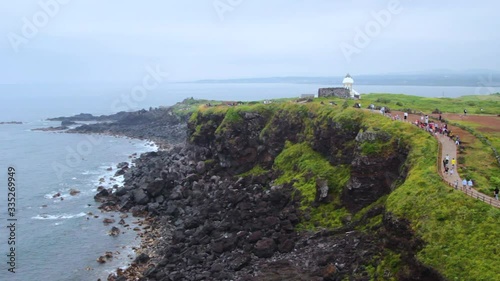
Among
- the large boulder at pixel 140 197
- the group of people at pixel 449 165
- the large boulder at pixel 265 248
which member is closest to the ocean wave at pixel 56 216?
the large boulder at pixel 140 197

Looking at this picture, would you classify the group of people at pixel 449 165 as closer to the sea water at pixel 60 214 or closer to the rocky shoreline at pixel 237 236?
the rocky shoreline at pixel 237 236

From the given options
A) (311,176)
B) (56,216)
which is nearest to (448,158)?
(311,176)

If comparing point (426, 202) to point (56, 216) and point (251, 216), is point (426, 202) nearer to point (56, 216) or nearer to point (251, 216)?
point (251, 216)

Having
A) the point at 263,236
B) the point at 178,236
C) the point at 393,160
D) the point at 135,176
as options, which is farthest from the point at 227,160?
the point at 393,160

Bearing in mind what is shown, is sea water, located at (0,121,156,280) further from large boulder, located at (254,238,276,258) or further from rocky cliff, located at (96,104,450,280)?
large boulder, located at (254,238,276,258)

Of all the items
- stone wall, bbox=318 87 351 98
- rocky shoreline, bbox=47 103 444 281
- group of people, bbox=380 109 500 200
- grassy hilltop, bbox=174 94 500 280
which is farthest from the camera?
stone wall, bbox=318 87 351 98

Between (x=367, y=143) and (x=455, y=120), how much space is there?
17.9 metres

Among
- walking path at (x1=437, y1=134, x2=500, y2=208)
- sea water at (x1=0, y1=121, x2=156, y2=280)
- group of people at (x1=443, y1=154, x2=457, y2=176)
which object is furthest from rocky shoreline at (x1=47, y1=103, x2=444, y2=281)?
group of people at (x1=443, y1=154, x2=457, y2=176)

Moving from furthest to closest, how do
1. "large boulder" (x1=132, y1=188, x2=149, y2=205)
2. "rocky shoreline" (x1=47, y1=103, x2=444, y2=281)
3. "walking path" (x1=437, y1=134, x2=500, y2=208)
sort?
"large boulder" (x1=132, y1=188, x2=149, y2=205), "rocky shoreline" (x1=47, y1=103, x2=444, y2=281), "walking path" (x1=437, y1=134, x2=500, y2=208)

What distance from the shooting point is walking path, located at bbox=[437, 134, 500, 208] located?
29.8 m

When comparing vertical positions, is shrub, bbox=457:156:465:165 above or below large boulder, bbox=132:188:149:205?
above

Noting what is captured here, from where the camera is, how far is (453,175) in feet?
114

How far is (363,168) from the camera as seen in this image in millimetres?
45062

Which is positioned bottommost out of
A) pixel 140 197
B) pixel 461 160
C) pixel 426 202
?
pixel 140 197
